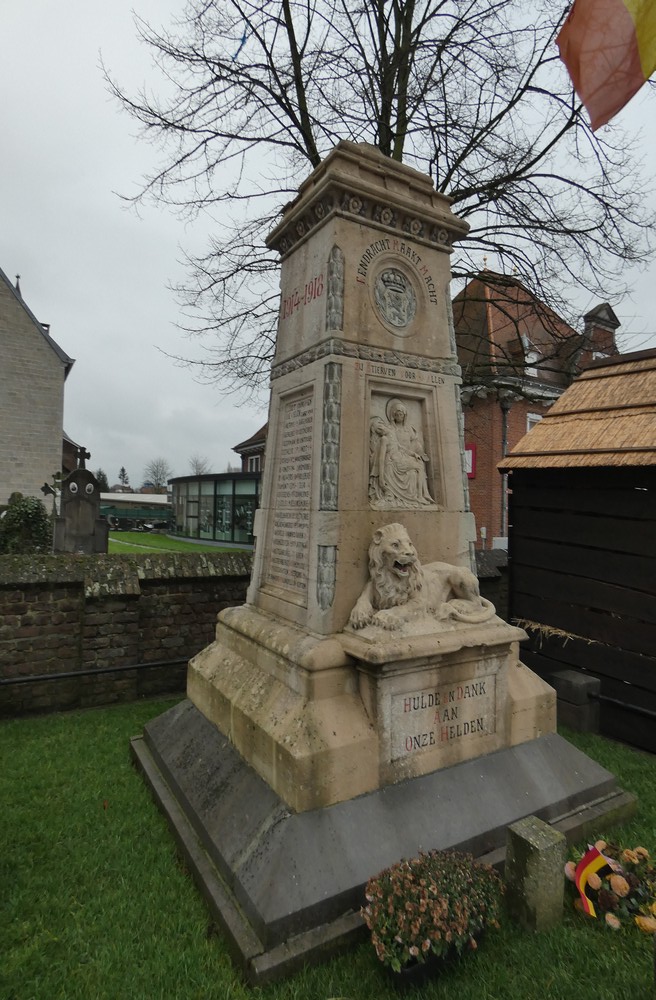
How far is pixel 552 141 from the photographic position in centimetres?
921

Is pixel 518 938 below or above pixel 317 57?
below

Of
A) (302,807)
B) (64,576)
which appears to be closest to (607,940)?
(302,807)

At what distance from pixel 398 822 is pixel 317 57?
10593 mm

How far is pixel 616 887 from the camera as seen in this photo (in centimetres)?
300

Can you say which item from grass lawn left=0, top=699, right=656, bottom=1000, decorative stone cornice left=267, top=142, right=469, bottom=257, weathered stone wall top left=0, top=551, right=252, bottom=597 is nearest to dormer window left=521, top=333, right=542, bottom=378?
decorative stone cornice left=267, top=142, right=469, bottom=257

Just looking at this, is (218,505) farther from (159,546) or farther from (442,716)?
(442,716)

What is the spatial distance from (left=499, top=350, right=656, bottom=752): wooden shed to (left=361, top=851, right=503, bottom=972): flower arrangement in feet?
10.6

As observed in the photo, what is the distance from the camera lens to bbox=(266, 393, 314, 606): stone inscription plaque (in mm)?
3986

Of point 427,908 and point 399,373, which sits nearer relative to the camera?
point 427,908

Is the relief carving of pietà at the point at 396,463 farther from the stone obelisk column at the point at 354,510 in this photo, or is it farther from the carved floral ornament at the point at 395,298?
the carved floral ornament at the point at 395,298

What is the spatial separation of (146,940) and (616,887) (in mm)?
2634

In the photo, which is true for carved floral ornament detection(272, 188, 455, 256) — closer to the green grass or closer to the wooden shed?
the wooden shed

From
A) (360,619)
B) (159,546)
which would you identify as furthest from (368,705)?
(159,546)

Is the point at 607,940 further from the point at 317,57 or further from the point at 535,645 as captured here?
the point at 317,57
